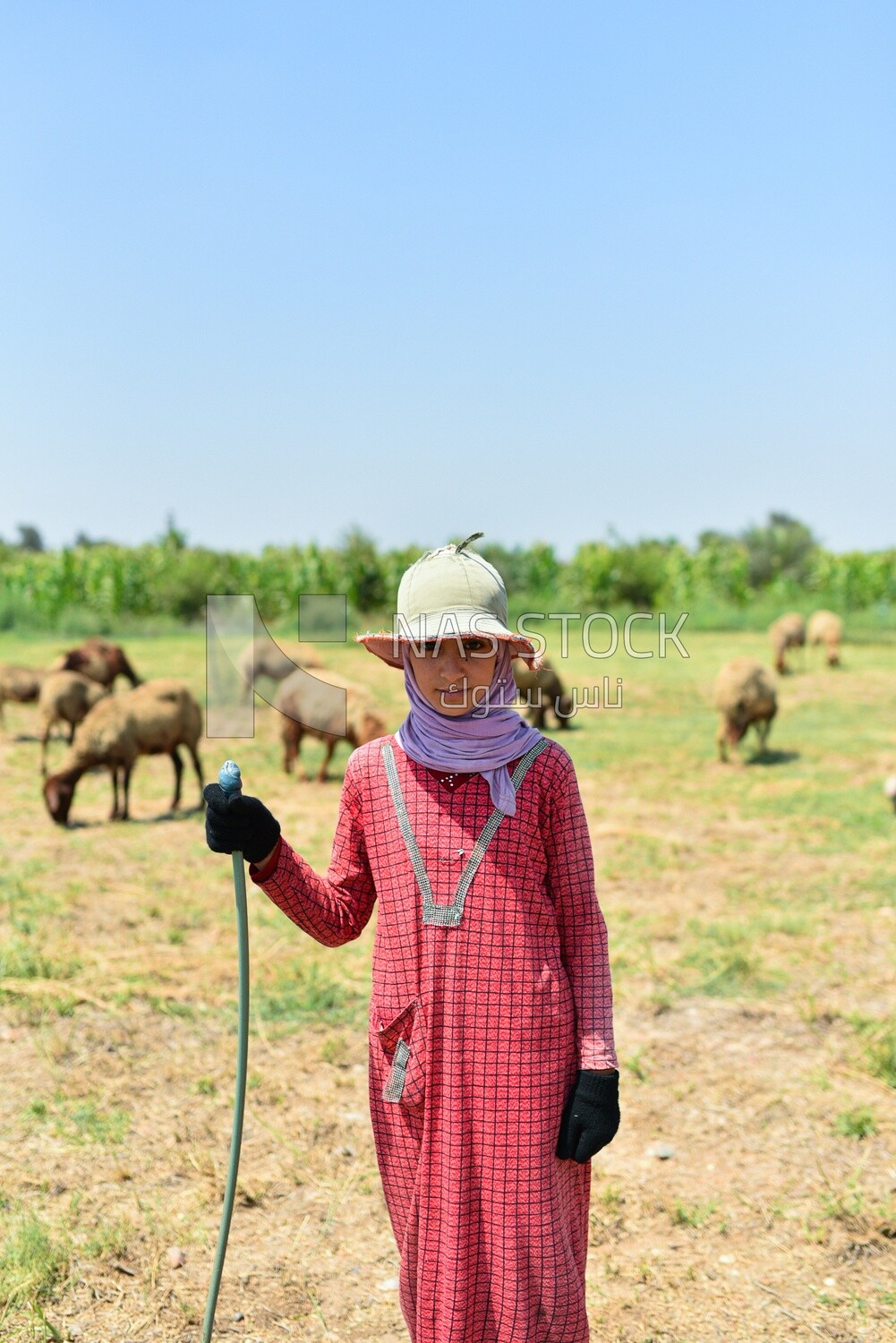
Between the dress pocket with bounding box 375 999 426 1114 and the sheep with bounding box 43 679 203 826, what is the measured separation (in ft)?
25.7

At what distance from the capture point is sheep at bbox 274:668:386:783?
462 inches

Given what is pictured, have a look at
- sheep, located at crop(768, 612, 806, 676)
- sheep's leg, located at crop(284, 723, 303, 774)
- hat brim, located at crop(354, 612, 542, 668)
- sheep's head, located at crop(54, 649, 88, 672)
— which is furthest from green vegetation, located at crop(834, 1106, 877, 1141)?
sheep, located at crop(768, 612, 806, 676)

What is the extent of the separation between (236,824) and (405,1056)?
1.92 feet

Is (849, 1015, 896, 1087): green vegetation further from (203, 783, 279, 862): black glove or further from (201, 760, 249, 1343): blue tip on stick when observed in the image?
(203, 783, 279, 862): black glove

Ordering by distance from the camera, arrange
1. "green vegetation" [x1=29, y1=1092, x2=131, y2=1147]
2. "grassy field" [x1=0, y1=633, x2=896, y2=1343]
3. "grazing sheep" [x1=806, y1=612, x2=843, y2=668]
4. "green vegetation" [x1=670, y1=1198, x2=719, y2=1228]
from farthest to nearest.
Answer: "grazing sheep" [x1=806, y1=612, x2=843, y2=668] < "green vegetation" [x1=29, y1=1092, x2=131, y2=1147] < "green vegetation" [x1=670, y1=1198, x2=719, y2=1228] < "grassy field" [x1=0, y1=633, x2=896, y2=1343]

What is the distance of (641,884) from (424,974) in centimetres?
582

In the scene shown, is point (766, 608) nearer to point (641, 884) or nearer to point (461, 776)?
point (641, 884)

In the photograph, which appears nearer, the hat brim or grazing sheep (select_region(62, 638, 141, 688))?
the hat brim

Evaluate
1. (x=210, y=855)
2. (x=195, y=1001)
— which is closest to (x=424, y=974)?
(x=195, y=1001)

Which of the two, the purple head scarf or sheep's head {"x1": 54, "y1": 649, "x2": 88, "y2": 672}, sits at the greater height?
the purple head scarf

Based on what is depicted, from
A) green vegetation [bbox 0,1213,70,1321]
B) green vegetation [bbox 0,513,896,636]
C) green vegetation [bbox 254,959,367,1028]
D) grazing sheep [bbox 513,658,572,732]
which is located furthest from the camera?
green vegetation [bbox 0,513,896,636]

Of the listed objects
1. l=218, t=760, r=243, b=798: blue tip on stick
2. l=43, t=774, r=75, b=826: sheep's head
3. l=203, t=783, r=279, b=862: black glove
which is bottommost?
l=43, t=774, r=75, b=826: sheep's head

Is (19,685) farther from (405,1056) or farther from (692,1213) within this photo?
(405,1056)

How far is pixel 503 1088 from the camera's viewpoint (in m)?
2.14
